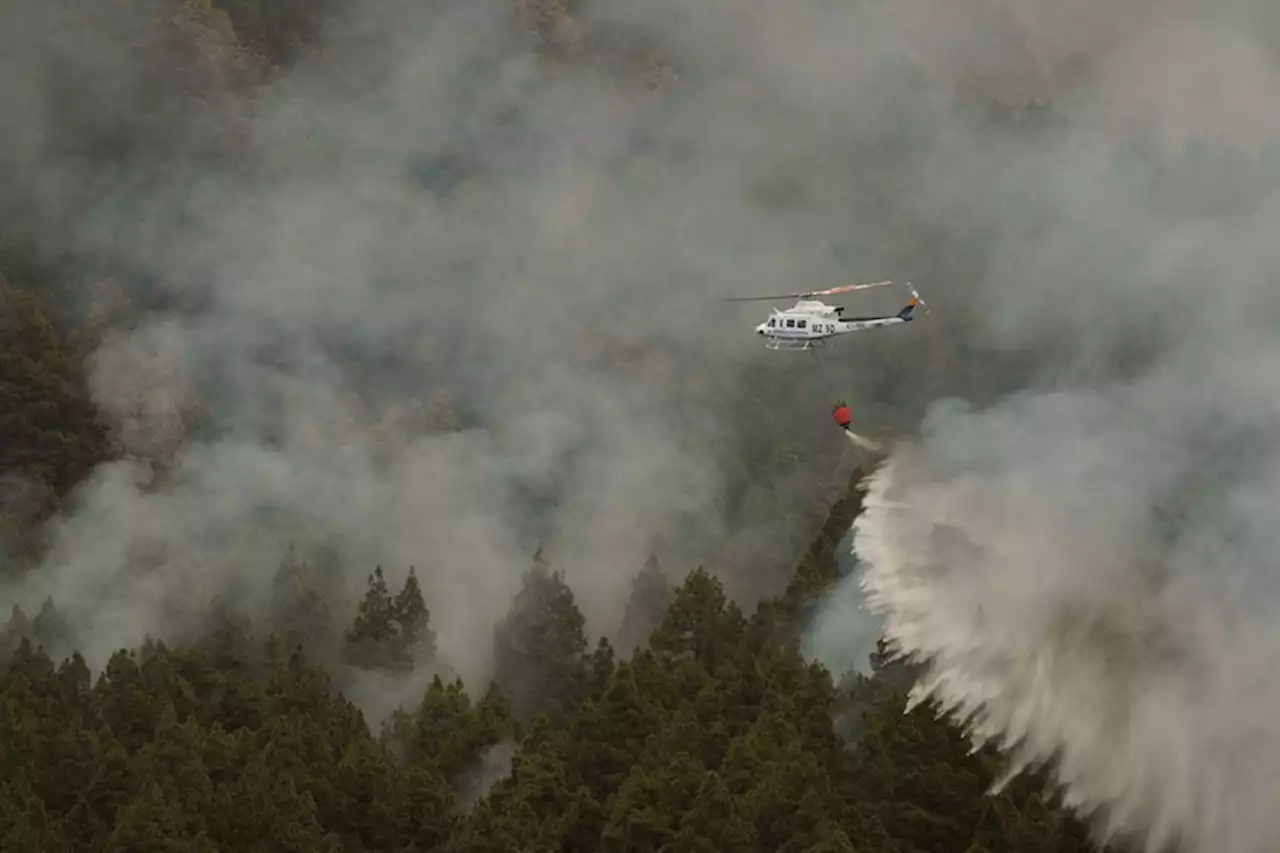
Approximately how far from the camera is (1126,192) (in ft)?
331

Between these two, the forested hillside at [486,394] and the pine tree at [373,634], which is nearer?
the forested hillside at [486,394]

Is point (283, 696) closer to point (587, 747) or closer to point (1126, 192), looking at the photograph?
point (587, 747)

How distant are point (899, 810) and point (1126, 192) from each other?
48.5 meters

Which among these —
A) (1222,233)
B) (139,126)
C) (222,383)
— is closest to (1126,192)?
(1222,233)

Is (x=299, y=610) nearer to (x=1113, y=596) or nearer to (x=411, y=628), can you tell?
(x=411, y=628)

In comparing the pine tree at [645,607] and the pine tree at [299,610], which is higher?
the pine tree at [645,607]

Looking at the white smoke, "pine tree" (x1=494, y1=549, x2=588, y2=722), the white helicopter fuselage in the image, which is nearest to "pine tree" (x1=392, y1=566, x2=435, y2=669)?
"pine tree" (x1=494, y1=549, x2=588, y2=722)

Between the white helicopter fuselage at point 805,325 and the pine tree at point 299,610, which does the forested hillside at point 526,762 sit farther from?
the white helicopter fuselage at point 805,325

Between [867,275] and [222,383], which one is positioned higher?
[867,275]

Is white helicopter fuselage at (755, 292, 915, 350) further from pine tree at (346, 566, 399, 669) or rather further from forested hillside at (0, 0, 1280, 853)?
pine tree at (346, 566, 399, 669)

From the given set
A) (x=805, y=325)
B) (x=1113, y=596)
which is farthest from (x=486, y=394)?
(x=1113, y=596)

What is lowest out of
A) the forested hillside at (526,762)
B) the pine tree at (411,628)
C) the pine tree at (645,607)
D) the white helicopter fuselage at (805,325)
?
the forested hillside at (526,762)

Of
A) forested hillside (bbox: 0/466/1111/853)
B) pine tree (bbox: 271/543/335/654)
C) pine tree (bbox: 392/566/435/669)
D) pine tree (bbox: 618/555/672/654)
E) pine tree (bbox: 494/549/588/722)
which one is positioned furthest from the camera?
pine tree (bbox: 618/555/672/654)

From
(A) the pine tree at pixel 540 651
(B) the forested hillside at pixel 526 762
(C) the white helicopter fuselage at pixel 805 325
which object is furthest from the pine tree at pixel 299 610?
(C) the white helicopter fuselage at pixel 805 325
